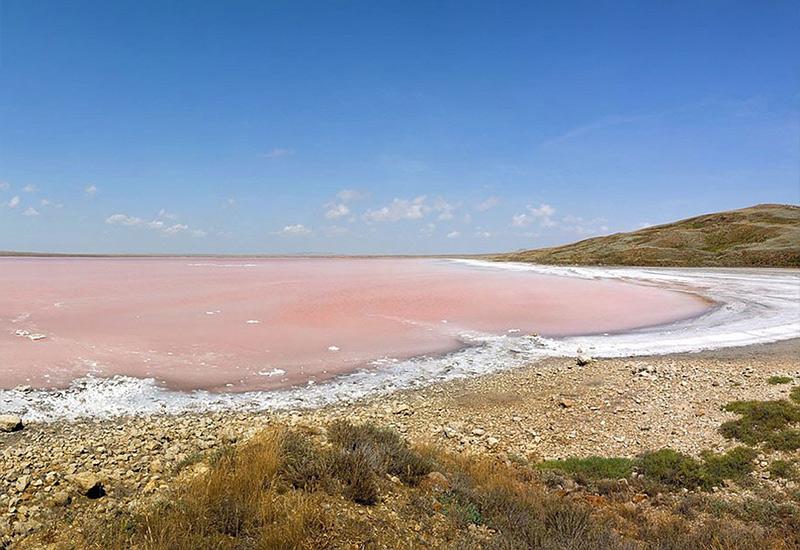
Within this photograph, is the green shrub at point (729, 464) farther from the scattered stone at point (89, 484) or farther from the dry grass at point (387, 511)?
the scattered stone at point (89, 484)

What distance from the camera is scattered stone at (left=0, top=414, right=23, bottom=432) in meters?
9.41

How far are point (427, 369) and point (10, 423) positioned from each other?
1052 cm

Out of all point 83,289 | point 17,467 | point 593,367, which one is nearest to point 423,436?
point 17,467

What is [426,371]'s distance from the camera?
15289 mm

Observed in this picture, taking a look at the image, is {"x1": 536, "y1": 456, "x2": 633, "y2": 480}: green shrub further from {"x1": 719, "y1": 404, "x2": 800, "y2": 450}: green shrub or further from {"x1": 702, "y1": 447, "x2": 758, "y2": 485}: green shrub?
{"x1": 719, "y1": 404, "x2": 800, "y2": 450}: green shrub

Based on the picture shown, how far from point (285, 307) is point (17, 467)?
22.8 metres

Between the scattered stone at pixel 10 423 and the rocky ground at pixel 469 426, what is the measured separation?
0.15m

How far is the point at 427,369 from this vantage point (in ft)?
51.0

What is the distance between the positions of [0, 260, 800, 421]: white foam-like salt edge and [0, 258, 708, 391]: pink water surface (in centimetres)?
84

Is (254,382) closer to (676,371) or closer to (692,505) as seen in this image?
(692,505)

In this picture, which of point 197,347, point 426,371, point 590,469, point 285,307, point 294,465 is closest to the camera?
point 294,465

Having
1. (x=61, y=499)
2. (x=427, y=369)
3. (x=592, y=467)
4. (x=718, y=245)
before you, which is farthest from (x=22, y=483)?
(x=718, y=245)

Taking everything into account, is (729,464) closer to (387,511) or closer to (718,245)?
(387,511)

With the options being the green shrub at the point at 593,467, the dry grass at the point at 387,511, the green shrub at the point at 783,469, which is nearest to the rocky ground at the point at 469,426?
the green shrub at the point at 783,469
